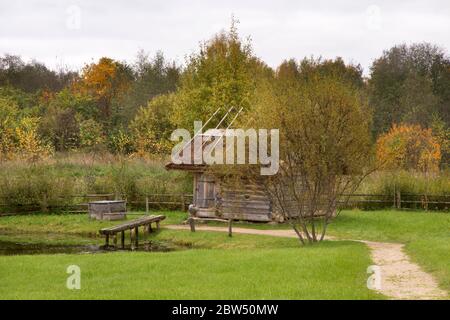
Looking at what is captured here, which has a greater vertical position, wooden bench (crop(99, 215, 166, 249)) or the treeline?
the treeline

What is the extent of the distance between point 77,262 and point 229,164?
7.51 m

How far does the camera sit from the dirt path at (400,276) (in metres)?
14.6

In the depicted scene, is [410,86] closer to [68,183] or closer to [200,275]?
[68,183]

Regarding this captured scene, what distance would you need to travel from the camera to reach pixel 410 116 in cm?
5731

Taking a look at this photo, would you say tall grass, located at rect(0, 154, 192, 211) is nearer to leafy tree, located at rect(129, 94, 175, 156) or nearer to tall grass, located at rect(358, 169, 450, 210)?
leafy tree, located at rect(129, 94, 175, 156)

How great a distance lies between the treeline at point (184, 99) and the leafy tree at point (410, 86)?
99 millimetres

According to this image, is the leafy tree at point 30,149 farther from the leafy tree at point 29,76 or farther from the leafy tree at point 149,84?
the leafy tree at point 29,76

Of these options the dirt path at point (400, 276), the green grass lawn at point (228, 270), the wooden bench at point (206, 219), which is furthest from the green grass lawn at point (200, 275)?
the wooden bench at point (206, 219)

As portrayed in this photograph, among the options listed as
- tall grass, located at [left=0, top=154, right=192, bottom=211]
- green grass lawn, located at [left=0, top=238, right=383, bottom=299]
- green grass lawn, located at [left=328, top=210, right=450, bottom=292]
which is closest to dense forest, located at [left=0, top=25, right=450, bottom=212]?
tall grass, located at [left=0, top=154, right=192, bottom=211]

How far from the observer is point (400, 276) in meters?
17.1

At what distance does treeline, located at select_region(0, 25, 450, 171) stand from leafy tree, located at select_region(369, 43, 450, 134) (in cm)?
10

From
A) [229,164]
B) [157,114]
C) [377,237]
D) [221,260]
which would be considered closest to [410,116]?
[157,114]

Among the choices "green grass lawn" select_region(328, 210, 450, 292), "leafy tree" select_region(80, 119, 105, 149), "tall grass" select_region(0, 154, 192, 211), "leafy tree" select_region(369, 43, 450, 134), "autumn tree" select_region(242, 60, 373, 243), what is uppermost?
"leafy tree" select_region(369, 43, 450, 134)

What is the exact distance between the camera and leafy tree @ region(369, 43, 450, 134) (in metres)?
59.2
